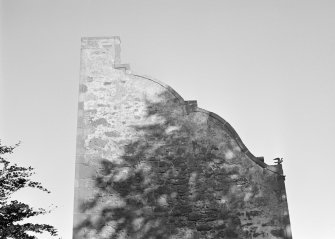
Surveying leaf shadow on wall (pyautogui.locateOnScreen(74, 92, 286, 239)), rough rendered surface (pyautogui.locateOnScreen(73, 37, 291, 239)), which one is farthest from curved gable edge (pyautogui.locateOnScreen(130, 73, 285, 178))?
leaf shadow on wall (pyautogui.locateOnScreen(74, 92, 286, 239))

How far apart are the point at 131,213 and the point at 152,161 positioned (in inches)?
57.1

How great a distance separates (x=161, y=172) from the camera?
32.6 feet

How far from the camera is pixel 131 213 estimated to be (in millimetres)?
9547

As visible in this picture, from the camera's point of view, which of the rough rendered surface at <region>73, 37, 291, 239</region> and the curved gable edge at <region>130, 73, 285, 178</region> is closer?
the rough rendered surface at <region>73, 37, 291, 239</region>

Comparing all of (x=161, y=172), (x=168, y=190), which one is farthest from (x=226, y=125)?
(x=168, y=190)

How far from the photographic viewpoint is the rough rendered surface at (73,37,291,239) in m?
9.38

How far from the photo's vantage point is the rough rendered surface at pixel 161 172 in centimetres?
938

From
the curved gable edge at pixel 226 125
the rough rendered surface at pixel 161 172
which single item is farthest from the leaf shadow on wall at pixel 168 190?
the curved gable edge at pixel 226 125

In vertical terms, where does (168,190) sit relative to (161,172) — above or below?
below

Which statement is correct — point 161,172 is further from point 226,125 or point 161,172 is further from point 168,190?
point 226,125

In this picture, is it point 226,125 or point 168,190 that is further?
point 226,125

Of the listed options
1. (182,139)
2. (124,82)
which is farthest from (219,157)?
(124,82)

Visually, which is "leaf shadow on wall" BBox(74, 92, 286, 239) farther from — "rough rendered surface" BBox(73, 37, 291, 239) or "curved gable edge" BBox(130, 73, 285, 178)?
"curved gable edge" BBox(130, 73, 285, 178)

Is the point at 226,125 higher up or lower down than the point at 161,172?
higher up
